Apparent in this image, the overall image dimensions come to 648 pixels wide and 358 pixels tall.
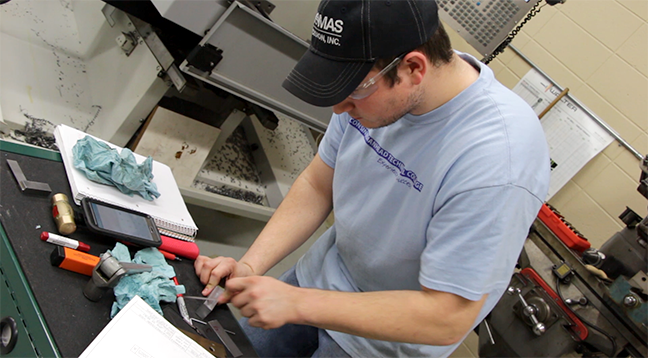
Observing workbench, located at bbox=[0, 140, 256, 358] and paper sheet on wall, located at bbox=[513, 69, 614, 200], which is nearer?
workbench, located at bbox=[0, 140, 256, 358]

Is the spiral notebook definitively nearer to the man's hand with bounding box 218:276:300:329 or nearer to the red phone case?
the red phone case

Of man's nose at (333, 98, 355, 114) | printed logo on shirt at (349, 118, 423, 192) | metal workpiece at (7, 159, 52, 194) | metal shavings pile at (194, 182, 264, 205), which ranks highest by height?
man's nose at (333, 98, 355, 114)

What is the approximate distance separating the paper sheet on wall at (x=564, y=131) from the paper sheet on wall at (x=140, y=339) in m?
1.87

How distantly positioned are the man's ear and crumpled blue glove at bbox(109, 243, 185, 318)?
0.61 m

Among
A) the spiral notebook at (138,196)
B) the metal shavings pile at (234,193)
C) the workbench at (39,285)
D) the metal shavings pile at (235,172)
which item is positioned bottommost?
the metal shavings pile at (234,193)

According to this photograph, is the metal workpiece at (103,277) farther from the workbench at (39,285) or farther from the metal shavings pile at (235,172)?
the metal shavings pile at (235,172)

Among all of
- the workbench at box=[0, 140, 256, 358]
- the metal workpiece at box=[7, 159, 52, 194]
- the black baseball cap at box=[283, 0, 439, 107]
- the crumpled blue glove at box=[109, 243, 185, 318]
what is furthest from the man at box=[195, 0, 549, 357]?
the metal workpiece at box=[7, 159, 52, 194]

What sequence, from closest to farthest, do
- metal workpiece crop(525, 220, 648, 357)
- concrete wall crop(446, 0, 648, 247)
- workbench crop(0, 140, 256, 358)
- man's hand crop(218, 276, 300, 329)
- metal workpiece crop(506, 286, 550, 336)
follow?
workbench crop(0, 140, 256, 358) → man's hand crop(218, 276, 300, 329) → metal workpiece crop(525, 220, 648, 357) → metal workpiece crop(506, 286, 550, 336) → concrete wall crop(446, 0, 648, 247)

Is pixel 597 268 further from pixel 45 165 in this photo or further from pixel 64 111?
pixel 64 111

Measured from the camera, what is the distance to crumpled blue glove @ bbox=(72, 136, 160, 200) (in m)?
0.86

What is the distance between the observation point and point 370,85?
30.0 inches

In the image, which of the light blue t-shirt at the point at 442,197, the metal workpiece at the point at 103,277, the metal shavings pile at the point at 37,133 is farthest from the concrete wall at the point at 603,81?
the metal shavings pile at the point at 37,133

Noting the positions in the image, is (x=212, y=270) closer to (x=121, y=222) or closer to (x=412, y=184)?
(x=121, y=222)

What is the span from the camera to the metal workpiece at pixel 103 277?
0.67 meters
